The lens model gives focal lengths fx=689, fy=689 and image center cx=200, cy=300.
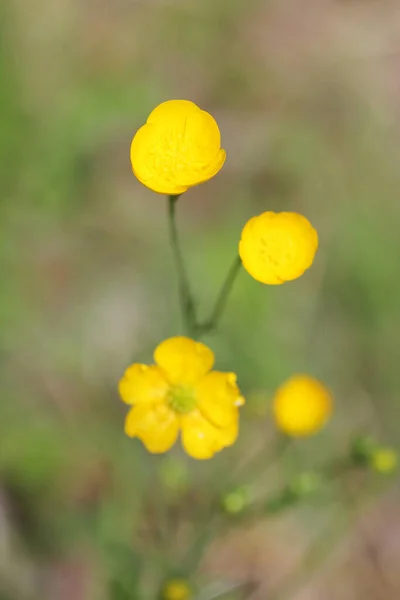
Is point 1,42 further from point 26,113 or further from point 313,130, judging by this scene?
point 313,130

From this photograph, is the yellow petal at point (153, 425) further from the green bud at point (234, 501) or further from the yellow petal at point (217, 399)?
the green bud at point (234, 501)

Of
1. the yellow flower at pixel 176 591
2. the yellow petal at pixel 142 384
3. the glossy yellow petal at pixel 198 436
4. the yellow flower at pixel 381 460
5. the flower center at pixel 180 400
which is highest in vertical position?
the yellow petal at pixel 142 384

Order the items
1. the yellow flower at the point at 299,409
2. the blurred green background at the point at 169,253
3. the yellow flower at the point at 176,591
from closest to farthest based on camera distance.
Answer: the yellow flower at the point at 176,591, the yellow flower at the point at 299,409, the blurred green background at the point at 169,253

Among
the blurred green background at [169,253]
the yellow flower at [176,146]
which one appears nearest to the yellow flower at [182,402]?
the yellow flower at [176,146]

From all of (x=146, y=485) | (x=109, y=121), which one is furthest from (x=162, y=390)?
(x=109, y=121)

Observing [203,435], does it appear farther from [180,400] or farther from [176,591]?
[176,591]

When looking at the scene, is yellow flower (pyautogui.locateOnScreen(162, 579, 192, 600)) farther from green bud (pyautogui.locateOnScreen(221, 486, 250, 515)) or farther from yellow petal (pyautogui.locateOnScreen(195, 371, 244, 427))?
yellow petal (pyautogui.locateOnScreen(195, 371, 244, 427))
